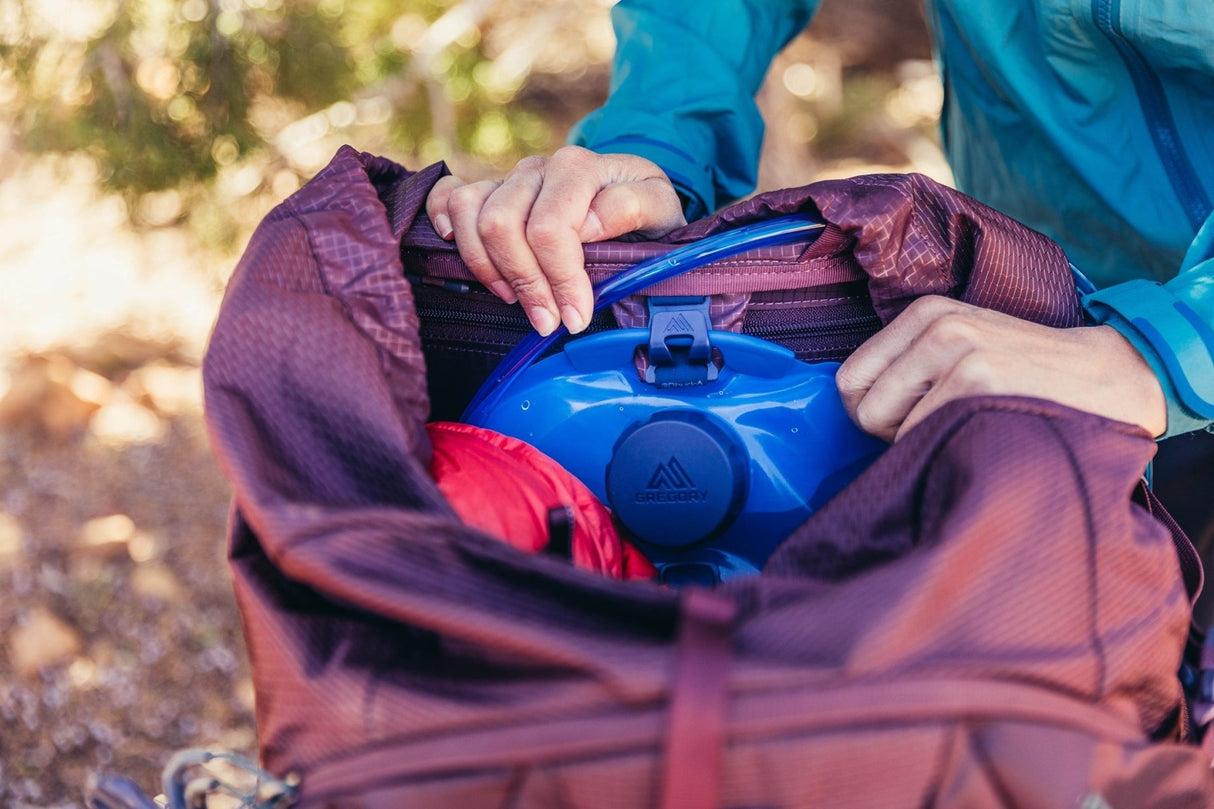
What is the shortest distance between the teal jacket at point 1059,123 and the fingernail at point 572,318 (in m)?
0.30

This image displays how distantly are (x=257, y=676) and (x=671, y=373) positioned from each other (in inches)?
16.9

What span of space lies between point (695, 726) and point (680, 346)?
400 mm

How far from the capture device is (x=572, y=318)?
898mm

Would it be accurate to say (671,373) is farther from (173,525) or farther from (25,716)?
(173,525)

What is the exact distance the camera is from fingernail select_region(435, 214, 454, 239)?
0.92 metres

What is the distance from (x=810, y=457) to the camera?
0.90 metres

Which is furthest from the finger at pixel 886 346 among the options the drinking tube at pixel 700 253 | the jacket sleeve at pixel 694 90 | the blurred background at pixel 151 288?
the blurred background at pixel 151 288

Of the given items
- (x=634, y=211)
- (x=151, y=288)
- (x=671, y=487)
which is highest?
(x=634, y=211)

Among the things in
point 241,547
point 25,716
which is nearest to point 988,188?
point 241,547

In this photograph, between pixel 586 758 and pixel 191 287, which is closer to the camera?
pixel 586 758

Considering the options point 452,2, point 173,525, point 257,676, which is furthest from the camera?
point 452,2

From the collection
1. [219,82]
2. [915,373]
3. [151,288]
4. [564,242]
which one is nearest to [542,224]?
[564,242]

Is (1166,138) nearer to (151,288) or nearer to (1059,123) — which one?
(1059,123)

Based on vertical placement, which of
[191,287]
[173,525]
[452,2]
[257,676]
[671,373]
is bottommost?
[173,525]
